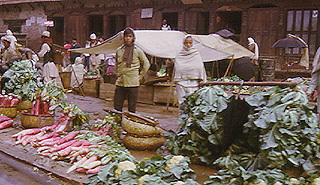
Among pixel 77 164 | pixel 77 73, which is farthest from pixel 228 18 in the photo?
pixel 77 164

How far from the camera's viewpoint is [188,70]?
7238 mm

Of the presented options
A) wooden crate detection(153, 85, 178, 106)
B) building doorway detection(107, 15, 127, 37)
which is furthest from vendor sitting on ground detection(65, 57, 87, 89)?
building doorway detection(107, 15, 127, 37)

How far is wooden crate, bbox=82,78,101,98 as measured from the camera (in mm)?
13008

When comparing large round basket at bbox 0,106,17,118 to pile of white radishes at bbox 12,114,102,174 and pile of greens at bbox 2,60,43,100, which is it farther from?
pile of white radishes at bbox 12,114,102,174

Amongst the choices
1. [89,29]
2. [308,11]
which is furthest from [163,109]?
[89,29]

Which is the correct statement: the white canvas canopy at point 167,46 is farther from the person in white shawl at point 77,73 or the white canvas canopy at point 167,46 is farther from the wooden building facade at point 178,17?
the wooden building facade at point 178,17

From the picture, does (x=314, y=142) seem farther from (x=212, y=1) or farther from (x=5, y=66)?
(x=212, y=1)

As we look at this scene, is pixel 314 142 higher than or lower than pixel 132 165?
higher

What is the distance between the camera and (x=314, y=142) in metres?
4.47

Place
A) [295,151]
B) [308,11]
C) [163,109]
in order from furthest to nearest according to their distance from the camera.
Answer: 1. [308,11]
2. [163,109]
3. [295,151]

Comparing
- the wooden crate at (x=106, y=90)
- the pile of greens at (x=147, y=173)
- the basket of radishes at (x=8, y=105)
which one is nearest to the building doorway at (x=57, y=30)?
the wooden crate at (x=106, y=90)

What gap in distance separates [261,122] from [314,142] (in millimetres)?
665

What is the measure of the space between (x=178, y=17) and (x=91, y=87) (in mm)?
6544

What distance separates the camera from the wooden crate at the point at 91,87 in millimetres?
13008
